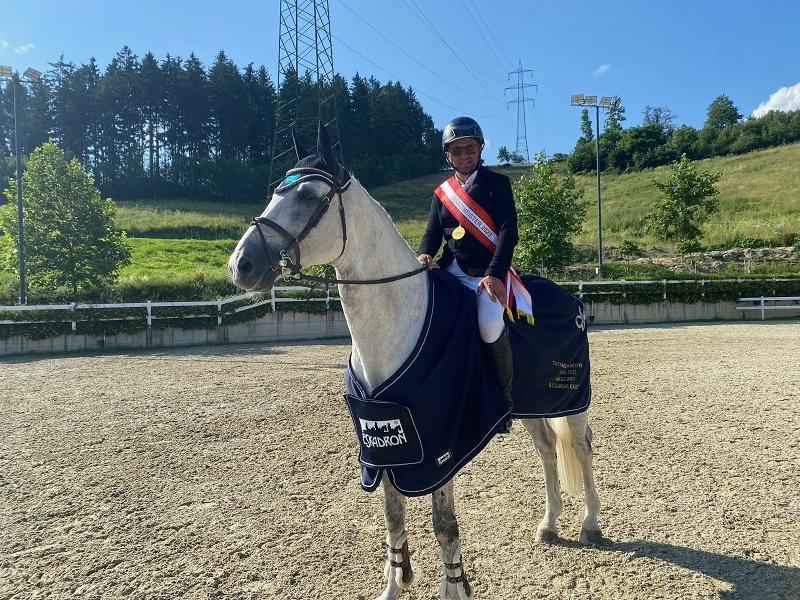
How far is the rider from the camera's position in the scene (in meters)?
2.64

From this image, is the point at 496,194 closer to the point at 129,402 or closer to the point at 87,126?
the point at 129,402

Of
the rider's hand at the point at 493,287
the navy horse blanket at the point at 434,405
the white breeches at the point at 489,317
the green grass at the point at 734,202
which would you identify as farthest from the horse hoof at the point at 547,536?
the green grass at the point at 734,202

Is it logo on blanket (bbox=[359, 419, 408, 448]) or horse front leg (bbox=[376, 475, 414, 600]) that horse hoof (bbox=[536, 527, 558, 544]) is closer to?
horse front leg (bbox=[376, 475, 414, 600])

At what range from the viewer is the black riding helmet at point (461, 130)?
9.48ft

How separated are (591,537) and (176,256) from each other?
82.6 feet

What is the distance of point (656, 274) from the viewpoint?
2041cm

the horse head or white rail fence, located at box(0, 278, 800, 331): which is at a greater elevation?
the horse head

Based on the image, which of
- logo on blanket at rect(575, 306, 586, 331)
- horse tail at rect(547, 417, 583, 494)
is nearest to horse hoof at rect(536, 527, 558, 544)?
horse tail at rect(547, 417, 583, 494)

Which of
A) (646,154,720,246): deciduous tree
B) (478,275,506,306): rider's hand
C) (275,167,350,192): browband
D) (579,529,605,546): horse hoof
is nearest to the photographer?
(275,167,350,192): browband

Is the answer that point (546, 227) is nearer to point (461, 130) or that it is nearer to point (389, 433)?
point (461, 130)

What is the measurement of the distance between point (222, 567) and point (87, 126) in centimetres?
6276

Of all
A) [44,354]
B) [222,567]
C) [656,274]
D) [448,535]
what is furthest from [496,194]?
[656,274]

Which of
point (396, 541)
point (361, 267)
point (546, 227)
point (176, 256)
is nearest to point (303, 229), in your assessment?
point (361, 267)

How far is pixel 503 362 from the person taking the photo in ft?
8.81
